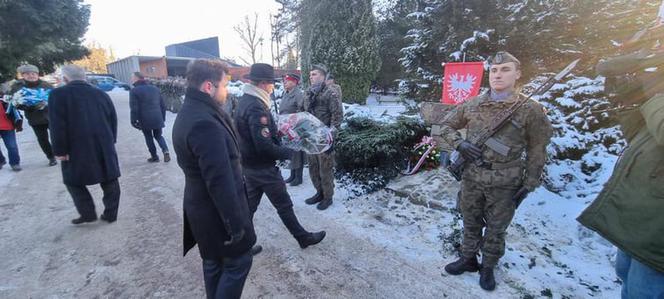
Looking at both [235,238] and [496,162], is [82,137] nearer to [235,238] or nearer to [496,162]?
[235,238]

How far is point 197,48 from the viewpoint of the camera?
125 feet

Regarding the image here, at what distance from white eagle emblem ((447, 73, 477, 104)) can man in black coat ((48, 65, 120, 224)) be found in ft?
14.7

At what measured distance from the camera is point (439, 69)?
5691mm

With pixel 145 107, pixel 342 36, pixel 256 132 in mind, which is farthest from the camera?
pixel 342 36

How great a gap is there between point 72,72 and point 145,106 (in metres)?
2.73

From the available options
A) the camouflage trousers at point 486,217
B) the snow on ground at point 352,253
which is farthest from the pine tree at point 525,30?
the camouflage trousers at point 486,217

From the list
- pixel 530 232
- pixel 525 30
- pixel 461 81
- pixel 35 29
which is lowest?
pixel 530 232

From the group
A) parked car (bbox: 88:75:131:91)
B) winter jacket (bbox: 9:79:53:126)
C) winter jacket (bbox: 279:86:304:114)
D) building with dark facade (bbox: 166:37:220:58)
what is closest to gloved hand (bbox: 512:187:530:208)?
winter jacket (bbox: 279:86:304:114)

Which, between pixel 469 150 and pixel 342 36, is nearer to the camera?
pixel 469 150

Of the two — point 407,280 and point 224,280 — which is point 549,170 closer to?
point 407,280

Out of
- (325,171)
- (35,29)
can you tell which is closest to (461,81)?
(325,171)

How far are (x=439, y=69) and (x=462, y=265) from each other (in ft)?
12.7

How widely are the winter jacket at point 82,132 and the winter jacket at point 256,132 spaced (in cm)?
198

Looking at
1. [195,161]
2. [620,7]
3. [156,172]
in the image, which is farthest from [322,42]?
[195,161]
